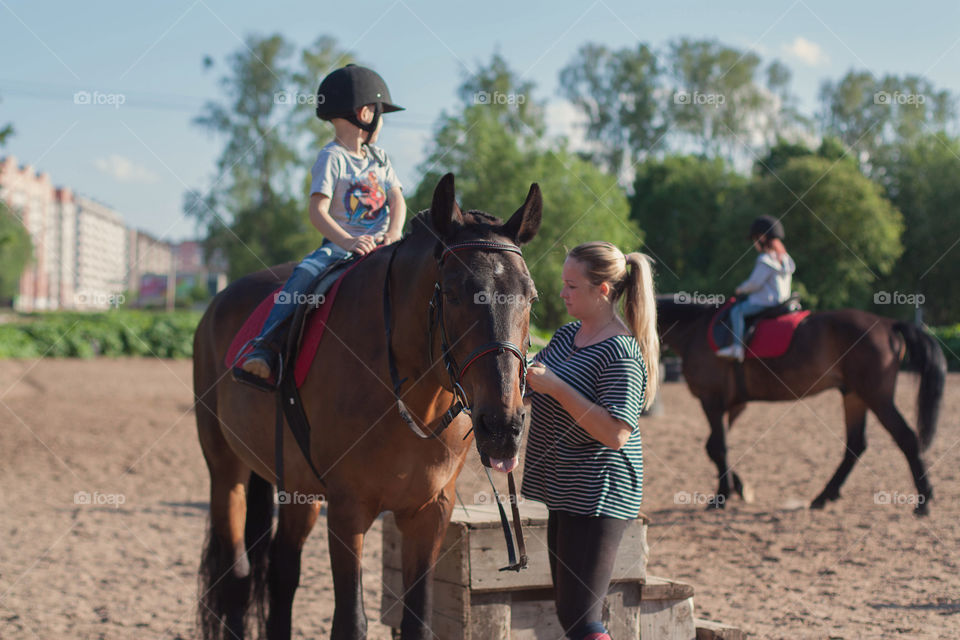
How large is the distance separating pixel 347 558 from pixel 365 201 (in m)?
1.60

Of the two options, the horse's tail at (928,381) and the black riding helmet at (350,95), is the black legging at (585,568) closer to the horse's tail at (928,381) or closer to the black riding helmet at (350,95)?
the black riding helmet at (350,95)

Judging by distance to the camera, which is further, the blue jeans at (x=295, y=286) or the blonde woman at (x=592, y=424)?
the blue jeans at (x=295, y=286)

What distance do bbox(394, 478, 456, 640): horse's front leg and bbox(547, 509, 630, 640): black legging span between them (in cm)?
57

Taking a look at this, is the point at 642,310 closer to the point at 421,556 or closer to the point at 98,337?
the point at 421,556

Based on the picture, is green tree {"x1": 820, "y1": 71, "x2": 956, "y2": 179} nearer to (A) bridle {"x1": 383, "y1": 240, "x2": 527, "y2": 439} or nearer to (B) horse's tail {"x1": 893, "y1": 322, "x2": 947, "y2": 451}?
(B) horse's tail {"x1": 893, "y1": 322, "x2": 947, "y2": 451}

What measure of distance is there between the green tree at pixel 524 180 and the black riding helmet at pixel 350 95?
Result: 1347cm

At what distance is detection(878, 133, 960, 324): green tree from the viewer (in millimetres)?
32438

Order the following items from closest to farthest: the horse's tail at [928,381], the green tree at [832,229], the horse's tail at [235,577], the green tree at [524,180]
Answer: the horse's tail at [235,577], the horse's tail at [928,381], the green tree at [524,180], the green tree at [832,229]

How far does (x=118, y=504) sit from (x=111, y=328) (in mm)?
18351

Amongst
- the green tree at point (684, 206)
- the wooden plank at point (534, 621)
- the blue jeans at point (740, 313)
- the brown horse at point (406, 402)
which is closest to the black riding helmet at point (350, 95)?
the brown horse at point (406, 402)

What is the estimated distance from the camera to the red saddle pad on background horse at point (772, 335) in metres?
8.70

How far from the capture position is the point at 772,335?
345 inches

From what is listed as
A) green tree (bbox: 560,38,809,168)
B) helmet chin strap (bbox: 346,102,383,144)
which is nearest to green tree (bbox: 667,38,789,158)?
green tree (bbox: 560,38,809,168)

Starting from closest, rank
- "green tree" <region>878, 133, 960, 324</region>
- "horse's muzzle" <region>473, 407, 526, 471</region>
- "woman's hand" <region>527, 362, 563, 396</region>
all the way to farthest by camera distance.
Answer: "horse's muzzle" <region>473, 407, 526, 471</region> → "woman's hand" <region>527, 362, 563, 396</region> → "green tree" <region>878, 133, 960, 324</region>
